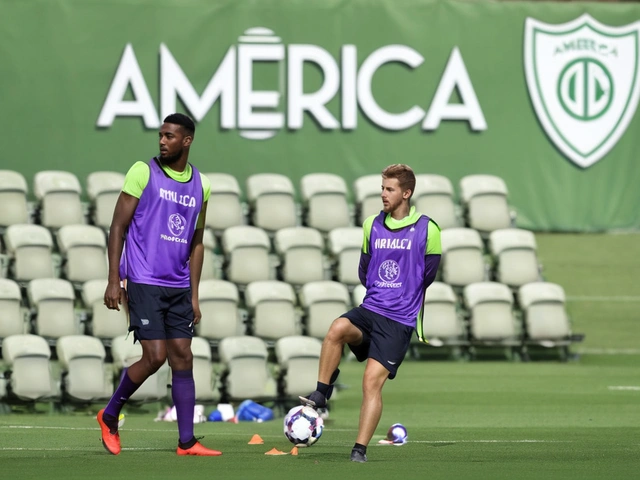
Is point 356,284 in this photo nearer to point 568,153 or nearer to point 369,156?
point 369,156

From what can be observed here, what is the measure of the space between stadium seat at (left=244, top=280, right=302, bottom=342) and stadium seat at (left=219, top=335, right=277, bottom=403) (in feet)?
4.94

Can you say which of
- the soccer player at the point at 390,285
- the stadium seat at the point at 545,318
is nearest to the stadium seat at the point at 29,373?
the soccer player at the point at 390,285

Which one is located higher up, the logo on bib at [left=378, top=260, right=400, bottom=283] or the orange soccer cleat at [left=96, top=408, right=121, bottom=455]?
the logo on bib at [left=378, top=260, right=400, bottom=283]

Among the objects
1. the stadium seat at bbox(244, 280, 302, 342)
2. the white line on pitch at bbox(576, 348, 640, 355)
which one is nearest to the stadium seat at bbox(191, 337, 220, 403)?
the stadium seat at bbox(244, 280, 302, 342)

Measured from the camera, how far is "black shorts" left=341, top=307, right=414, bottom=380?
7.71 meters

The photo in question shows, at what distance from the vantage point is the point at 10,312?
492 inches

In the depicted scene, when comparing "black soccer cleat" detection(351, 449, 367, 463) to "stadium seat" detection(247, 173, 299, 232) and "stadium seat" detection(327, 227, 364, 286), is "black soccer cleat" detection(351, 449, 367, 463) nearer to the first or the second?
"stadium seat" detection(327, 227, 364, 286)

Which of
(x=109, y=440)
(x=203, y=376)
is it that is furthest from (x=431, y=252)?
(x=203, y=376)

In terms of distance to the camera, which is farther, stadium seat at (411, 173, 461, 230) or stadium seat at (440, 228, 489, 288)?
stadium seat at (411, 173, 461, 230)

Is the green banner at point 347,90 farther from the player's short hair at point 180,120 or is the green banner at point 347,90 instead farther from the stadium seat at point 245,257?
the player's short hair at point 180,120

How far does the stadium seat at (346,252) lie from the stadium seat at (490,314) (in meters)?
1.22

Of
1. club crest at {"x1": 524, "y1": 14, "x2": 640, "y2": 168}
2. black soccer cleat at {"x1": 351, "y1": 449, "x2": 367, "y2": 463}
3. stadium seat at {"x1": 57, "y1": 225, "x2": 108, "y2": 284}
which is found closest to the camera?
black soccer cleat at {"x1": 351, "y1": 449, "x2": 367, "y2": 463}

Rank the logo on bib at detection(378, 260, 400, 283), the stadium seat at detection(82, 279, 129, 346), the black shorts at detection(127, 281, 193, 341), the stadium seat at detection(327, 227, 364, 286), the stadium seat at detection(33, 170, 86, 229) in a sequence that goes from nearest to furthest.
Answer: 1. the black shorts at detection(127, 281, 193, 341)
2. the logo on bib at detection(378, 260, 400, 283)
3. the stadium seat at detection(82, 279, 129, 346)
4. the stadium seat at detection(33, 170, 86, 229)
5. the stadium seat at detection(327, 227, 364, 286)

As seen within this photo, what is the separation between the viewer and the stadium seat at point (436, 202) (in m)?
15.2
